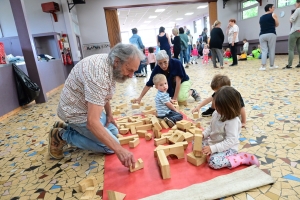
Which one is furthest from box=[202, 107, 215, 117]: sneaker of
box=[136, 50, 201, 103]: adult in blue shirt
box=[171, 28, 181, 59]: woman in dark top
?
box=[171, 28, 181, 59]: woman in dark top

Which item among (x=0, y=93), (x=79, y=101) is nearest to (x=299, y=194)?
(x=79, y=101)

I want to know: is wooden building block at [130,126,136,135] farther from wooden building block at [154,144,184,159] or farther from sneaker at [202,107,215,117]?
sneaker at [202,107,215,117]

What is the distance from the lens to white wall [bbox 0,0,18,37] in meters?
6.63

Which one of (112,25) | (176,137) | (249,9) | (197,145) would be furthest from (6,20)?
(249,9)

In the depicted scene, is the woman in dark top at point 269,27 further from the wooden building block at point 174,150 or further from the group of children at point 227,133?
the wooden building block at point 174,150

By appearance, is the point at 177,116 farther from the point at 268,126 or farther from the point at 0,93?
the point at 0,93

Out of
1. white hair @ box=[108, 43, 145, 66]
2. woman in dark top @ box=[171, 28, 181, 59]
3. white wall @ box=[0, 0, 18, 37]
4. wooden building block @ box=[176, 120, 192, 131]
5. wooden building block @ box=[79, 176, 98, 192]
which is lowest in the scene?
wooden building block @ box=[79, 176, 98, 192]

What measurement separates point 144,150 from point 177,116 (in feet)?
2.27

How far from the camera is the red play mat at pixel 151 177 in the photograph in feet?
4.39

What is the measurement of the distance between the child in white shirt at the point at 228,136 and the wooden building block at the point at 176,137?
36 centimetres

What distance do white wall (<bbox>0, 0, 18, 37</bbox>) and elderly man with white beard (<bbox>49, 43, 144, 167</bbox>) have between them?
266 inches

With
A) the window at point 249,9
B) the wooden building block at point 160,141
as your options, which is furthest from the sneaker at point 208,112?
the window at point 249,9

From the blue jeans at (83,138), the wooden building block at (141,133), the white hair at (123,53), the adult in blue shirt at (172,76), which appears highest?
the white hair at (123,53)

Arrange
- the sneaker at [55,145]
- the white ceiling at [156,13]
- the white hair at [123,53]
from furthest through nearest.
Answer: the white ceiling at [156,13], the sneaker at [55,145], the white hair at [123,53]
